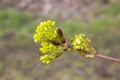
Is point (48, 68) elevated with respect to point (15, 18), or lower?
lower

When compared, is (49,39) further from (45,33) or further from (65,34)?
(65,34)

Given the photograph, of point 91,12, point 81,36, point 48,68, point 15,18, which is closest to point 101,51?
point 48,68

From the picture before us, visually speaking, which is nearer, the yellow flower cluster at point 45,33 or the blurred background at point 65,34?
the yellow flower cluster at point 45,33

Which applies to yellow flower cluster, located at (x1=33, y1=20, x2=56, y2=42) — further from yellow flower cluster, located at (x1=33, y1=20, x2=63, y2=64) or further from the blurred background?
the blurred background

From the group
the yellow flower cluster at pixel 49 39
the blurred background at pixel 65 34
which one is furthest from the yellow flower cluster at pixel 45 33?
the blurred background at pixel 65 34

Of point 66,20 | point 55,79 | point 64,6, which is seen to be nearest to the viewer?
point 55,79

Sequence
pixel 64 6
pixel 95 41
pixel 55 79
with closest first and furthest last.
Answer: pixel 55 79 → pixel 95 41 → pixel 64 6

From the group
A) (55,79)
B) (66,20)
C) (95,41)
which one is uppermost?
(66,20)

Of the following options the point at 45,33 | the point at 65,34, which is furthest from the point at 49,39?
the point at 65,34

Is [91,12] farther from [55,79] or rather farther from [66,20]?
[55,79]

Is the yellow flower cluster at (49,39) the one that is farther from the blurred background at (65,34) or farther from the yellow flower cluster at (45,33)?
the blurred background at (65,34)
